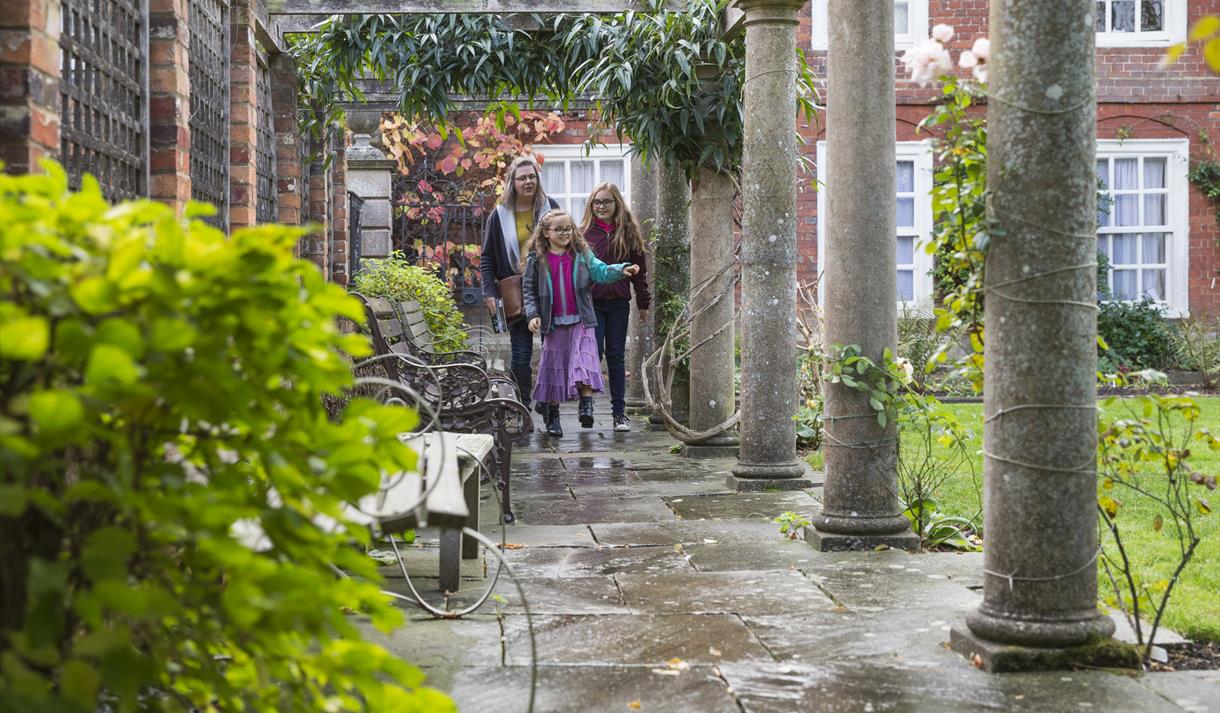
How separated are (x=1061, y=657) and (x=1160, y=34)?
1511 centimetres

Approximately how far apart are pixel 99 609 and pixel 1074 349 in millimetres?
2790

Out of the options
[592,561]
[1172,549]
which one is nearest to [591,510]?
[592,561]

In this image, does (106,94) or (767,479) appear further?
(767,479)

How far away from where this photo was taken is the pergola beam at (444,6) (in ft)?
29.4

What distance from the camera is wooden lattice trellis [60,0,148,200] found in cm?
473

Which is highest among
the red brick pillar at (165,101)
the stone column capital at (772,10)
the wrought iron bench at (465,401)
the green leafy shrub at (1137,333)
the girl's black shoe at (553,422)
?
the stone column capital at (772,10)

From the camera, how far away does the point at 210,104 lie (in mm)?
7133

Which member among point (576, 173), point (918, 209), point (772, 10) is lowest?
point (918, 209)

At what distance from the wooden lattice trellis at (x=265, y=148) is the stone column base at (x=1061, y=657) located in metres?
6.04

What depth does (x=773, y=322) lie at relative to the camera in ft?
24.0

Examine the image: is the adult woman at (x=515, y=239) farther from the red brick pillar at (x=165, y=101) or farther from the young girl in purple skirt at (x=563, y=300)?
the red brick pillar at (x=165, y=101)

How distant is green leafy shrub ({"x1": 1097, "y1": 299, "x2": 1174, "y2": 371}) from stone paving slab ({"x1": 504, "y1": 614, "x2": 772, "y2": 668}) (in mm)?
13032

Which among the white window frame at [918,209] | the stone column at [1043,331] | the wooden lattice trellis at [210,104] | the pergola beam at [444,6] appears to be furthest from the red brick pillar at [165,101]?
the white window frame at [918,209]

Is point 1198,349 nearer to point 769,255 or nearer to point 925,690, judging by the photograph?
point 769,255
